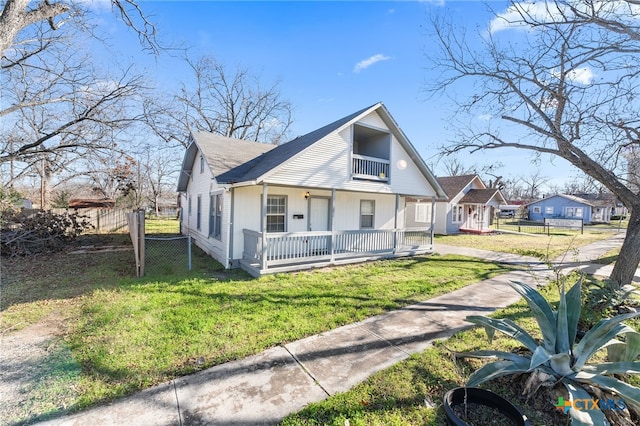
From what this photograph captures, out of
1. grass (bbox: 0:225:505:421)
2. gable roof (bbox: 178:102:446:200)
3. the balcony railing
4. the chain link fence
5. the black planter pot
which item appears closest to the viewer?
the black planter pot

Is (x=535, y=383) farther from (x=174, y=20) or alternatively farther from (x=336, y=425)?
(x=174, y=20)

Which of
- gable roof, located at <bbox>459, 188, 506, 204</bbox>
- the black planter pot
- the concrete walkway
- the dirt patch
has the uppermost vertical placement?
gable roof, located at <bbox>459, 188, 506, 204</bbox>

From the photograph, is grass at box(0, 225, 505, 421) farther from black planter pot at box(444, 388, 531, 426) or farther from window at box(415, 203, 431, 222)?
window at box(415, 203, 431, 222)

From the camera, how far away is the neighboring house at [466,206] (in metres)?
22.3

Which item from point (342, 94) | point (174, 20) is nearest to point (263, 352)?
point (174, 20)

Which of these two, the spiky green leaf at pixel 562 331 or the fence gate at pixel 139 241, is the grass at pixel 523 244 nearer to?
the spiky green leaf at pixel 562 331

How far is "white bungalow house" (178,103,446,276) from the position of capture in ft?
29.6

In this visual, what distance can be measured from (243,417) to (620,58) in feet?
32.6

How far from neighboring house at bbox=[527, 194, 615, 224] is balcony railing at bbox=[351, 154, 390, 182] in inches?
1765

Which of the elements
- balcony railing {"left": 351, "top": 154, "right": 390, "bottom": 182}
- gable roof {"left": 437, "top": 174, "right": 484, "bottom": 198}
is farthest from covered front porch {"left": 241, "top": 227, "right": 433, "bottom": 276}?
gable roof {"left": 437, "top": 174, "right": 484, "bottom": 198}

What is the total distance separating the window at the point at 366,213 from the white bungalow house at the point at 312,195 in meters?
0.05

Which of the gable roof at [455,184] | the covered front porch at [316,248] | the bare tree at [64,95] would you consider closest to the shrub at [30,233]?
the bare tree at [64,95]

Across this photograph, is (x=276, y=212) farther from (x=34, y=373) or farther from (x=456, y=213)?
(x=456, y=213)

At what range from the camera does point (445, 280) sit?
8203mm
